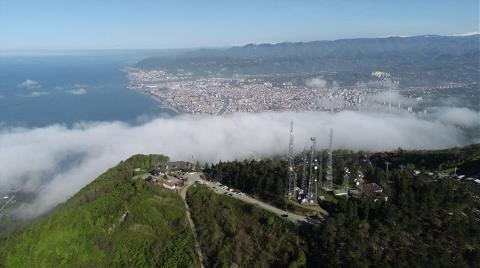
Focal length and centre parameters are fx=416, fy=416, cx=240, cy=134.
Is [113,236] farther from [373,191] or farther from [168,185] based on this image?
[373,191]

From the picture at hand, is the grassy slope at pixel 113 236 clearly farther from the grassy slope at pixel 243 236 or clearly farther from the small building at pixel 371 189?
the small building at pixel 371 189

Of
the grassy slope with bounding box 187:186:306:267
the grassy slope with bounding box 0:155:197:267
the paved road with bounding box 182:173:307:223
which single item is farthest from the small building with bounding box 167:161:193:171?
the grassy slope with bounding box 187:186:306:267

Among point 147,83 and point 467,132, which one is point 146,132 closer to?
point 467,132

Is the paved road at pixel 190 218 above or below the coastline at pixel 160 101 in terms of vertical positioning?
above

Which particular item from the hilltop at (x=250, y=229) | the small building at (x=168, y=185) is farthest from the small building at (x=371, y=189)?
the small building at (x=168, y=185)

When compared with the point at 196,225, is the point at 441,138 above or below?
below

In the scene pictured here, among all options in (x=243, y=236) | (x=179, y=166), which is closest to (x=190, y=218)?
(x=243, y=236)

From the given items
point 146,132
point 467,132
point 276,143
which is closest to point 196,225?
point 276,143
